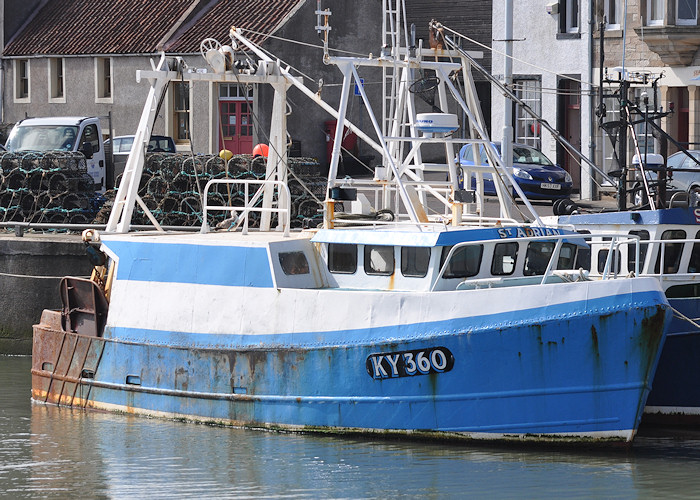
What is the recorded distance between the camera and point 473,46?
39.5 metres

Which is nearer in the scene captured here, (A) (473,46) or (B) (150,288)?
(B) (150,288)

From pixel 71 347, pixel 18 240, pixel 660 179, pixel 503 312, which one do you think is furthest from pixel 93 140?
pixel 503 312

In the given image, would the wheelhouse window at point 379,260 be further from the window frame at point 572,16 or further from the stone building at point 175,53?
the stone building at point 175,53

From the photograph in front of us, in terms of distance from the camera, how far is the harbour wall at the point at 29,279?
68.9ft

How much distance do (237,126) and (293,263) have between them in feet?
79.5

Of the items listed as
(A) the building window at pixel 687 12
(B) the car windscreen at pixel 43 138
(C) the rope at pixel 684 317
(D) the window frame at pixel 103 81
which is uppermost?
(A) the building window at pixel 687 12

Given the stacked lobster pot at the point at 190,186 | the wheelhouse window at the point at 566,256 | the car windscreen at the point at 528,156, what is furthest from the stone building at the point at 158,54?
the wheelhouse window at the point at 566,256

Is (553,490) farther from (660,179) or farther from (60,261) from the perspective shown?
(60,261)

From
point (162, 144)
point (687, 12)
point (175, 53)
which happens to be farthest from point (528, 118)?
point (175, 53)

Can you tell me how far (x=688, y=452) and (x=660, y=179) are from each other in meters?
3.88

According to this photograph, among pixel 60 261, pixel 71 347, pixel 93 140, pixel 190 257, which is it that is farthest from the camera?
pixel 93 140

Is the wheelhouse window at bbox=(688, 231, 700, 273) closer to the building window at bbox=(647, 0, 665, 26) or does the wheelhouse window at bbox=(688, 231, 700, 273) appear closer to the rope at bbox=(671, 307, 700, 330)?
the rope at bbox=(671, 307, 700, 330)

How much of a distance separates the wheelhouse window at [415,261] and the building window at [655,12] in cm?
1809

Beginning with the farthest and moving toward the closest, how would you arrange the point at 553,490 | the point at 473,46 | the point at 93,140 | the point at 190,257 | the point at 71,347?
the point at 473,46, the point at 93,140, the point at 71,347, the point at 190,257, the point at 553,490
